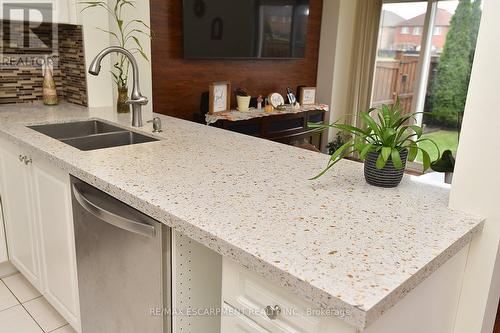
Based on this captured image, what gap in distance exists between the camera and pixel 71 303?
5.73ft

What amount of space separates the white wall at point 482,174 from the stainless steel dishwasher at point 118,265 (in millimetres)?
827

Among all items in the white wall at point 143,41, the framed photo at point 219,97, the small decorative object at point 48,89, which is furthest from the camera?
the framed photo at point 219,97

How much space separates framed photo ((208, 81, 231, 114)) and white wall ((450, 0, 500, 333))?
2.98 meters

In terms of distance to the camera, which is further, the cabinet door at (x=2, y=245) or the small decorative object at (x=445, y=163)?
the cabinet door at (x=2, y=245)

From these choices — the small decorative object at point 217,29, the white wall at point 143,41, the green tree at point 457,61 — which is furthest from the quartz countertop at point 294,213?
the green tree at point 457,61

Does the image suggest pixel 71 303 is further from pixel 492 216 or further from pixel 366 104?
pixel 366 104

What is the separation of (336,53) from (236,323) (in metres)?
4.59

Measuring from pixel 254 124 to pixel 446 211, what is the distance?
311 centimetres

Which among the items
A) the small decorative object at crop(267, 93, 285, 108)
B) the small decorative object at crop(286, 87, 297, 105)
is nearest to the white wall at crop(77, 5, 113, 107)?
the small decorative object at crop(267, 93, 285, 108)

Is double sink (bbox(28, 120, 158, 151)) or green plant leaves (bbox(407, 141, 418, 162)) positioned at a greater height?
green plant leaves (bbox(407, 141, 418, 162))

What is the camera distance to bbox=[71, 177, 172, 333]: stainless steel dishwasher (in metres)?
1.20

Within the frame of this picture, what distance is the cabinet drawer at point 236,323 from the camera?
0.99 metres

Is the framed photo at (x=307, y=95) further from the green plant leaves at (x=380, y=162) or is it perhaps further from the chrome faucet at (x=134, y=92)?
the green plant leaves at (x=380, y=162)

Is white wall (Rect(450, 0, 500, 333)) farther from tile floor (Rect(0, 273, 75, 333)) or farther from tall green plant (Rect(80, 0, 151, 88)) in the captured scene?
→ tall green plant (Rect(80, 0, 151, 88))
